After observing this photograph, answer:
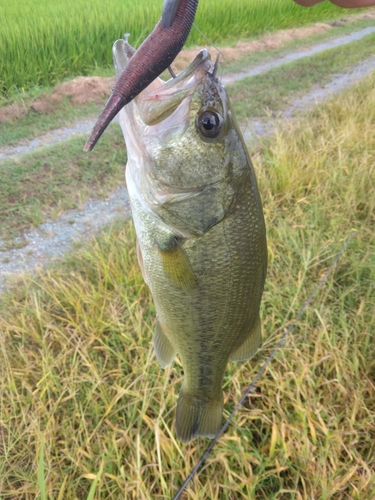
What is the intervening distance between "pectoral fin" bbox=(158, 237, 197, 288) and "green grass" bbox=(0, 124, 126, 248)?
10.3ft

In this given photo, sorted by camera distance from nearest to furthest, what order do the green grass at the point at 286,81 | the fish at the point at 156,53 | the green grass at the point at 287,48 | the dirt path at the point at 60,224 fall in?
the fish at the point at 156,53, the dirt path at the point at 60,224, the green grass at the point at 286,81, the green grass at the point at 287,48

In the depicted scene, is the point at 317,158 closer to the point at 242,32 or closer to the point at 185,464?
the point at 185,464

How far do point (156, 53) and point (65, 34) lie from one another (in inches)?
326

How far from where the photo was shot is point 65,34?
25.5 ft

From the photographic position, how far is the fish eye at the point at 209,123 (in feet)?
3.47

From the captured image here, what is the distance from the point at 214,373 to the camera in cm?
141

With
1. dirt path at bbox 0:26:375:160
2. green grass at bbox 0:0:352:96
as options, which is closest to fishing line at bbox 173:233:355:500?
dirt path at bbox 0:26:375:160

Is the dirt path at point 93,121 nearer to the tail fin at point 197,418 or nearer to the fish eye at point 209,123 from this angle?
the tail fin at point 197,418

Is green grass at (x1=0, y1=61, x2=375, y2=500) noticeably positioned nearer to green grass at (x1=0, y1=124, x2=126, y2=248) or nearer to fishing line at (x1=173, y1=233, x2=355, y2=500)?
fishing line at (x1=173, y1=233, x2=355, y2=500)

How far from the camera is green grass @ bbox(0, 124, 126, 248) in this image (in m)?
4.14

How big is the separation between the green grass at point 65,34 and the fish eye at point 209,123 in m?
5.83

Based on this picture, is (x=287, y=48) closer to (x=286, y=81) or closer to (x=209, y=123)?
(x=286, y=81)

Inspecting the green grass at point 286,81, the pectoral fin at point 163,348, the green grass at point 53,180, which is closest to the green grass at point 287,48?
the green grass at point 286,81

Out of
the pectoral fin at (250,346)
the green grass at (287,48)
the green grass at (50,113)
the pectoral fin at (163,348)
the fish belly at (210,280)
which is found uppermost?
the fish belly at (210,280)
